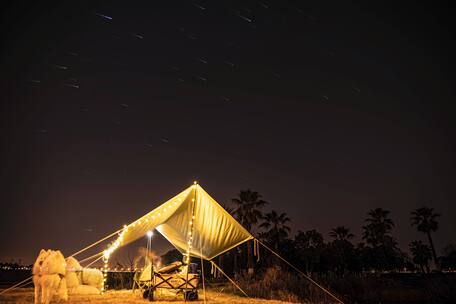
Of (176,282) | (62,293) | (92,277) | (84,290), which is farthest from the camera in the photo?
(92,277)

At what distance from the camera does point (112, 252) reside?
25.3ft

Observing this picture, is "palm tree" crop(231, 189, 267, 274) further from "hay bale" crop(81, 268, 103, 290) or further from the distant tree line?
"hay bale" crop(81, 268, 103, 290)

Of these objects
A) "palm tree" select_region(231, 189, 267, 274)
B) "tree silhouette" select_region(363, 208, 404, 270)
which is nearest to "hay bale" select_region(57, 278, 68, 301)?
"palm tree" select_region(231, 189, 267, 274)

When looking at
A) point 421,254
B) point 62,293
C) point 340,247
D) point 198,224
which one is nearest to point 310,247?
point 340,247

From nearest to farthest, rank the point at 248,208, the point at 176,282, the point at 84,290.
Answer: the point at 176,282 → the point at 84,290 → the point at 248,208

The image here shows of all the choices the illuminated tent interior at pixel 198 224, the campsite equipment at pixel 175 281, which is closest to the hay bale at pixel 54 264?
the illuminated tent interior at pixel 198 224

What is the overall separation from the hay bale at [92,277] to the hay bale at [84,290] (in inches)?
11.4

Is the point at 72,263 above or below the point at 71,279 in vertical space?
above

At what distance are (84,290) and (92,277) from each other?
1.93 ft

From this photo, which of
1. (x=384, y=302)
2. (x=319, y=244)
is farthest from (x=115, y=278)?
(x=319, y=244)

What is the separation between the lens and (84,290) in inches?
320

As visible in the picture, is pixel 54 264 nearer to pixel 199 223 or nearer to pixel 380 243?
pixel 199 223

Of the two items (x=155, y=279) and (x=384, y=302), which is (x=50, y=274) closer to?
(x=155, y=279)

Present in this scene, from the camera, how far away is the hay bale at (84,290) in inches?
312
